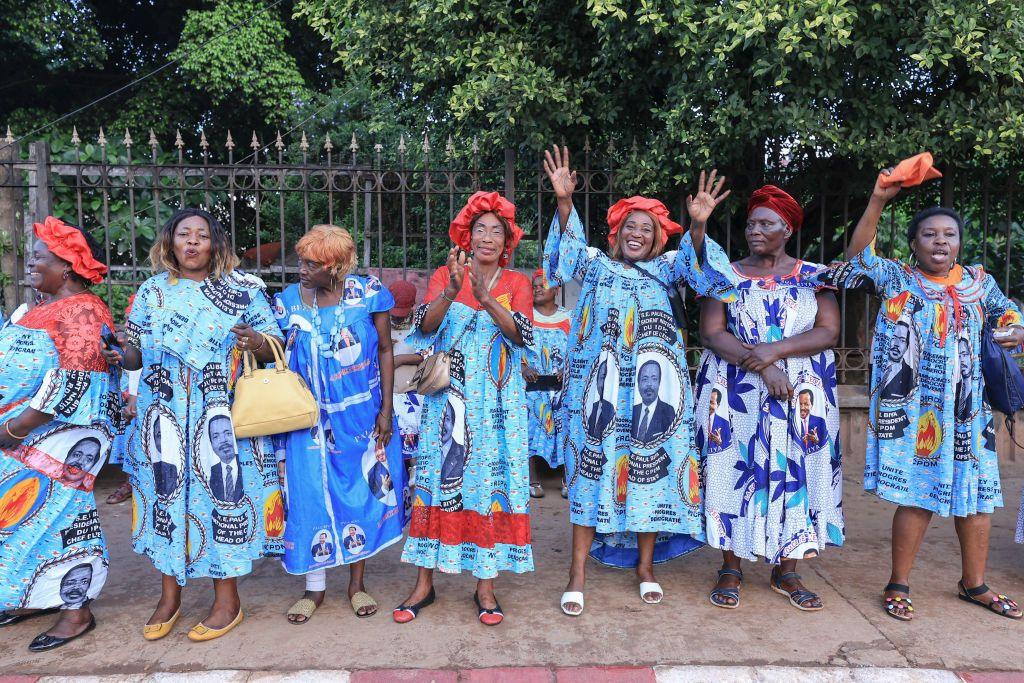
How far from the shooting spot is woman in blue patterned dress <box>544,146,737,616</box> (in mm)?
3443

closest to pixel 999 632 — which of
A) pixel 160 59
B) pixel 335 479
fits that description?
pixel 335 479

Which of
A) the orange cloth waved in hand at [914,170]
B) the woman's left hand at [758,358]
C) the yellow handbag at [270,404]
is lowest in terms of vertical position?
the yellow handbag at [270,404]

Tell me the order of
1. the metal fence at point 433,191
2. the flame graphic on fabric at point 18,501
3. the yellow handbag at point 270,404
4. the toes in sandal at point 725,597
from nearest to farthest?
1. the yellow handbag at point 270,404
2. the flame graphic on fabric at point 18,501
3. the toes in sandal at point 725,597
4. the metal fence at point 433,191

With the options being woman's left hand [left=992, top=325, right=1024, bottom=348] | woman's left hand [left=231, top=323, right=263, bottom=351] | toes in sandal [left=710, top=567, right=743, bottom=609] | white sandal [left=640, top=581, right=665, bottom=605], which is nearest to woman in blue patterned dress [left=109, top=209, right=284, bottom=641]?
woman's left hand [left=231, top=323, right=263, bottom=351]

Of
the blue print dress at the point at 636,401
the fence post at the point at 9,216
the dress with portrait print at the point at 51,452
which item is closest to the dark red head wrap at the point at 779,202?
the blue print dress at the point at 636,401

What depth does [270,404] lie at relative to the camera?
10.00 feet

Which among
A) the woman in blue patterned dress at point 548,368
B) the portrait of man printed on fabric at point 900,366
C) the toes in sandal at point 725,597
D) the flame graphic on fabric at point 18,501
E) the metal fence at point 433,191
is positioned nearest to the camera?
the flame graphic on fabric at point 18,501

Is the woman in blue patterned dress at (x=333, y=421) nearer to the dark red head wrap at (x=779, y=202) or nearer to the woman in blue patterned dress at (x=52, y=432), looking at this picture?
the woman in blue patterned dress at (x=52, y=432)

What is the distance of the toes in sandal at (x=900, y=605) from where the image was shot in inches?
133

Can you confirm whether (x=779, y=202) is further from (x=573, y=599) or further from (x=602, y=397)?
(x=573, y=599)

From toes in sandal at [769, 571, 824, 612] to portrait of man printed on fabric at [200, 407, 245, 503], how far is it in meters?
2.53

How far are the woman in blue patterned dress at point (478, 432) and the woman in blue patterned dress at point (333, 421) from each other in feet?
0.71

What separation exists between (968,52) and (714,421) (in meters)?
2.86

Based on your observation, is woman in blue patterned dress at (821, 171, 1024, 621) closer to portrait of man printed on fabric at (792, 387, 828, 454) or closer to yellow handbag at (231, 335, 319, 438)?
portrait of man printed on fabric at (792, 387, 828, 454)
